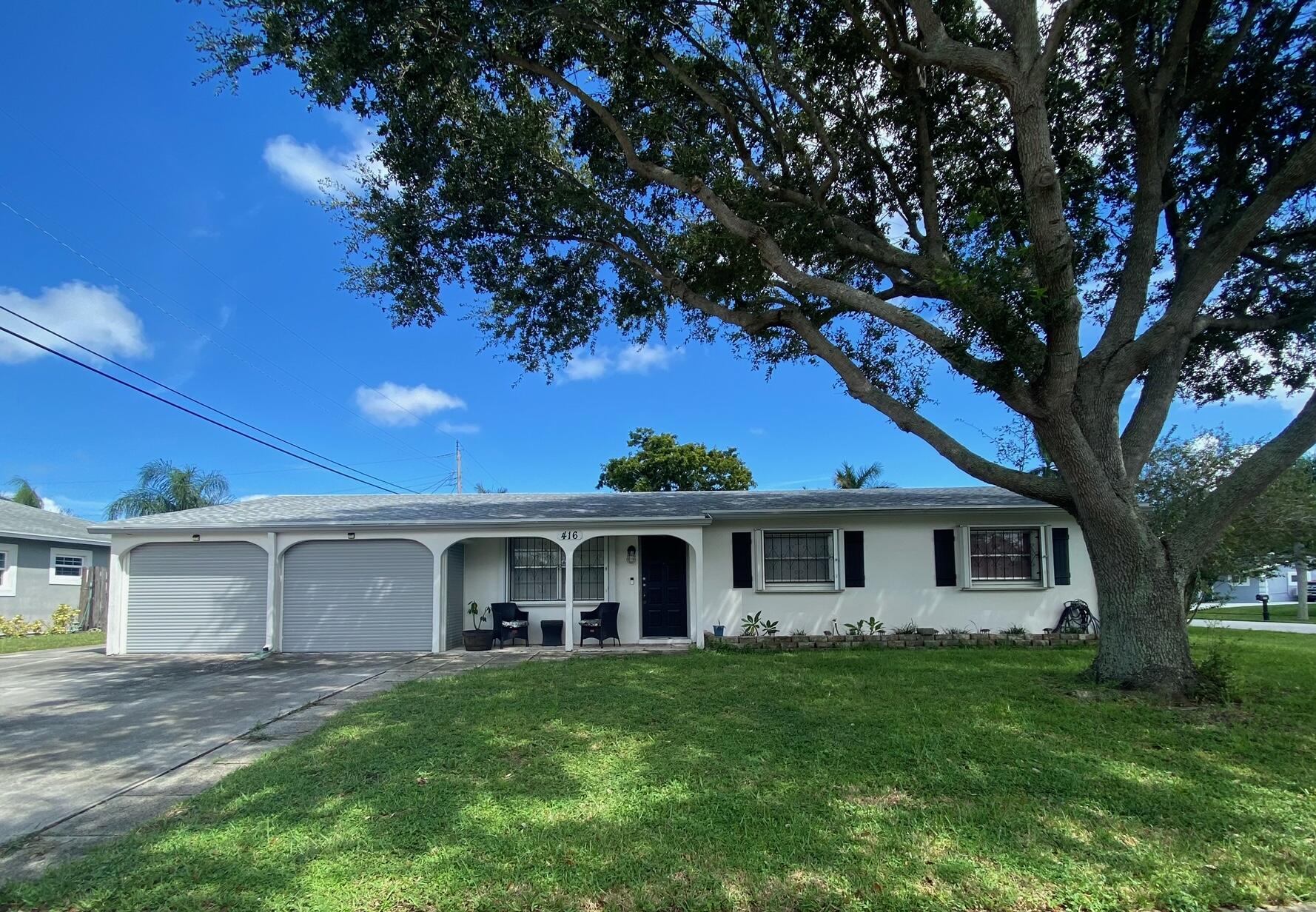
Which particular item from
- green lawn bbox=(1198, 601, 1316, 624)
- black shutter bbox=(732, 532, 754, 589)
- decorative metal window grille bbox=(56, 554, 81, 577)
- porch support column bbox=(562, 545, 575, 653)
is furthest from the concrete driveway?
green lawn bbox=(1198, 601, 1316, 624)

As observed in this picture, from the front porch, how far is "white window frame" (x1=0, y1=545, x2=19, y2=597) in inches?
491

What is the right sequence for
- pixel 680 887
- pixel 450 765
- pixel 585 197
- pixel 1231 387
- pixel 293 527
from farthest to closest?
pixel 293 527, pixel 1231 387, pixel 585 197, pixel 450 765, pixel 680 887

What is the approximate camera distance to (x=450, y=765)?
530 cm

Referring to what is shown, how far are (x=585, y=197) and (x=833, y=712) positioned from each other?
725 cm

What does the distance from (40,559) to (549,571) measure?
14425mm

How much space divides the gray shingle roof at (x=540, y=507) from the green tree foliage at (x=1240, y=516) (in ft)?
5.79

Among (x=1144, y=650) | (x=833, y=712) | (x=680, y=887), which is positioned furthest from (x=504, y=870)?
(x=1144, y=650)

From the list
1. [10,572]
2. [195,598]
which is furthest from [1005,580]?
[10,572]

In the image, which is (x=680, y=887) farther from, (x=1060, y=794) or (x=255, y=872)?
(x=1060, y=794)

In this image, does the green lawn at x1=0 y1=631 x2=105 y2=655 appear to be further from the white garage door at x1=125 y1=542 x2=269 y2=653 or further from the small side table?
the small side table

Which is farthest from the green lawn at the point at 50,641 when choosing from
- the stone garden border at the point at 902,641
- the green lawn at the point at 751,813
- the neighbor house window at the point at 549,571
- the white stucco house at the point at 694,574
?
the stone garden border at the point at 902,641

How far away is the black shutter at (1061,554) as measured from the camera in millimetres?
12867

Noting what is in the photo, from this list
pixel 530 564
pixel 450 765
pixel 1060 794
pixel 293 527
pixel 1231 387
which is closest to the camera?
pixel 1060 794

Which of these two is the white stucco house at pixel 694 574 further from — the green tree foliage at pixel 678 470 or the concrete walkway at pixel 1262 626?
the green tree foliage at pixel 678 470
